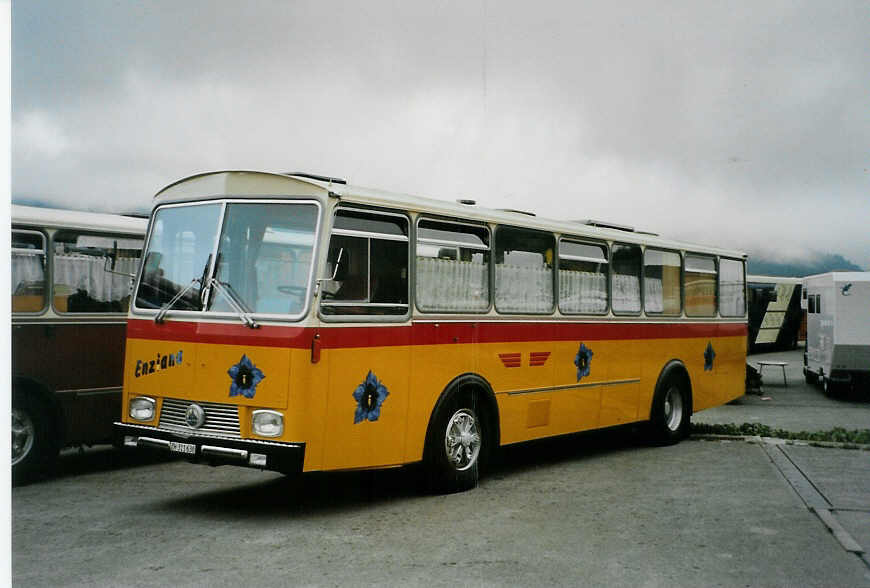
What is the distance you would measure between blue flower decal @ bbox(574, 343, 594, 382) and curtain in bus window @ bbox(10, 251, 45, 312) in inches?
234

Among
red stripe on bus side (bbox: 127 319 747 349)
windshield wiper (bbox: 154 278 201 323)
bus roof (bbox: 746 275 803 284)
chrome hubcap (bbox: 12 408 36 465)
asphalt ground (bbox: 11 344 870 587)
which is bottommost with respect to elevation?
asphalt ground (bbox: 11 344 870 587)

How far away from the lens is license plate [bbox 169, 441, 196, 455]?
25.4ft

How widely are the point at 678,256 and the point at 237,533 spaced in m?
8.45

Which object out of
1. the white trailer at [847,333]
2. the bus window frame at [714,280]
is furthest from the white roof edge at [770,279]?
the bus window frame at [714,280]

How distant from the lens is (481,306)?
9.70 metres

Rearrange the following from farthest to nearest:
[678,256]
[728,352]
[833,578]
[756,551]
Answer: [728,352] → [678,256] → [756,551] → [833,578]

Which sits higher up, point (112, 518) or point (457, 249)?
point (457, 249)

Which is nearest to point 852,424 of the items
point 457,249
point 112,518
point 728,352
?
point 728,352

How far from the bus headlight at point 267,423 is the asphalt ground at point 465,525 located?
748mm

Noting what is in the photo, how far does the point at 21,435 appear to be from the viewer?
937 centimetres

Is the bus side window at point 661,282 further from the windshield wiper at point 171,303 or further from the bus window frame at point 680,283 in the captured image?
the windshield wiper at point 171,303

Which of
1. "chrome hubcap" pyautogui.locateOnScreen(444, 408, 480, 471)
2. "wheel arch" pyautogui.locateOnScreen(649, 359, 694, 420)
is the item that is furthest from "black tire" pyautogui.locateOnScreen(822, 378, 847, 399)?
"chrome hubcap" pyautogui.locateOnScreen(444, 408, 480, 471)

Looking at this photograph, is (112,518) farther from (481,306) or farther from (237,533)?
(481,306)

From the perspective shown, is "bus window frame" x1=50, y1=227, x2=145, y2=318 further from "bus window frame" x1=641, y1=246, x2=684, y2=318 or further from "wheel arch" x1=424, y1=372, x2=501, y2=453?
"bus window frame" x1=641, y1=246, x2=684, y2=318
